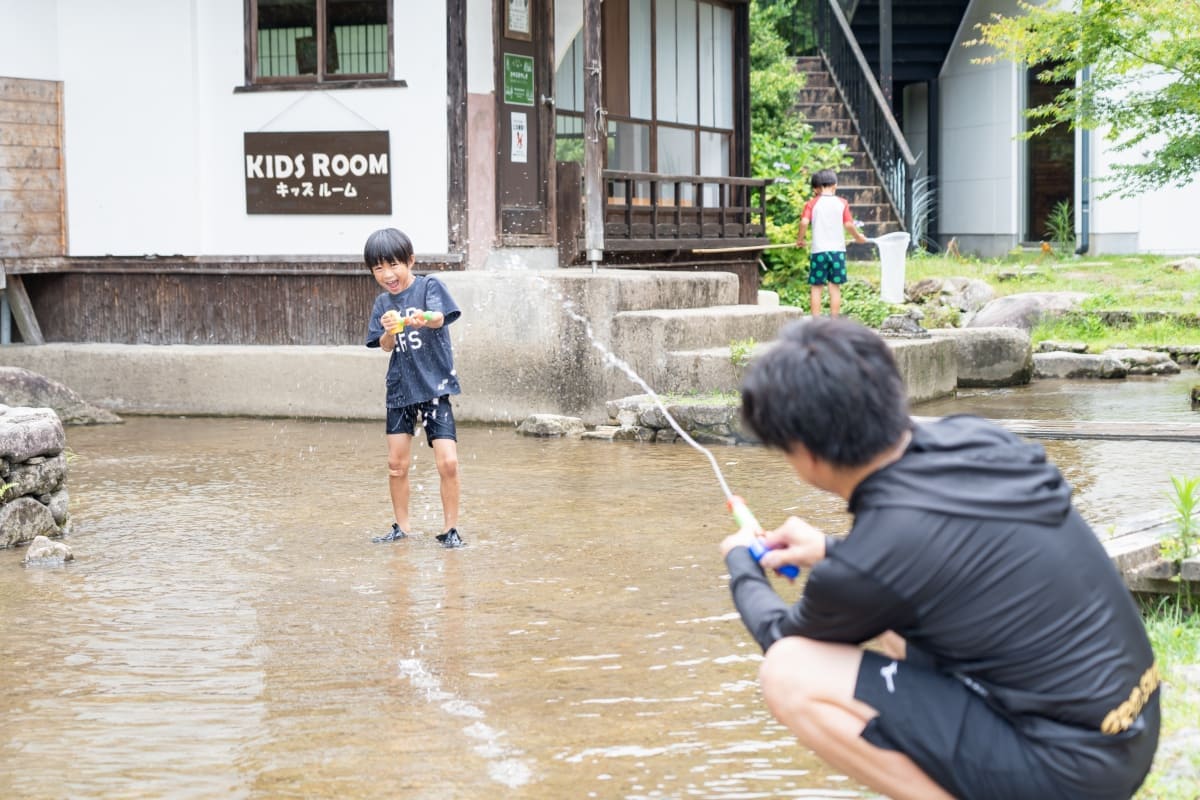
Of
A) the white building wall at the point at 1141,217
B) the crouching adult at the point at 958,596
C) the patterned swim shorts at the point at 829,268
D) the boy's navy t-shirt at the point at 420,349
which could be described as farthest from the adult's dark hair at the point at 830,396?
the white building wall at the point at 1141,217

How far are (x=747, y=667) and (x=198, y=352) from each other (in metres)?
8.50

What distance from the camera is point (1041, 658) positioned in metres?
2.68

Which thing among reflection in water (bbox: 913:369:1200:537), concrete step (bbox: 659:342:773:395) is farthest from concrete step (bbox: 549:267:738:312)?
reflection in water (bbox: 913:369:1200:537)

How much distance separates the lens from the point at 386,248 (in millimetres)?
6699

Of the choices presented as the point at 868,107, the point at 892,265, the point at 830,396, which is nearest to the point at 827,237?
the point at 892,265

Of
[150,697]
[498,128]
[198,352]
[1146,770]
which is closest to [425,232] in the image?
[498,128]

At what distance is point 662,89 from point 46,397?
6.57 metres

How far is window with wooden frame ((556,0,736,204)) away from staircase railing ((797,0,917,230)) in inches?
151

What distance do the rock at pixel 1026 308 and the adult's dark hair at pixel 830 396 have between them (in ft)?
43.0

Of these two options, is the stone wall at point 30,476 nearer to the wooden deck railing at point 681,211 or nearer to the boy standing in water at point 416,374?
the boy standing in water at point 416,374

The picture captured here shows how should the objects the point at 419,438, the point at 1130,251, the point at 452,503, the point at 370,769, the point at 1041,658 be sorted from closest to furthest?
the point at 1041,658
the point at 370,769
the point at 452,503
the point at 419,438
the point at 1130,251

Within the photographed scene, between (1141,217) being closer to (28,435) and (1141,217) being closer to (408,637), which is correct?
(28,435)

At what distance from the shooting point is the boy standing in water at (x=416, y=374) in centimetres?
684

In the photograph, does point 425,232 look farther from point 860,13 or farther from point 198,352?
point 860,13
